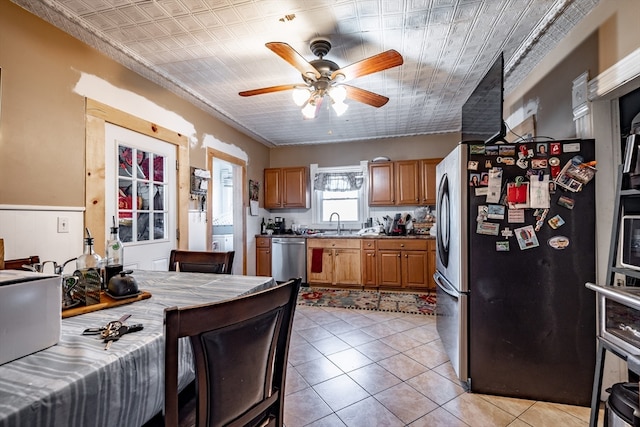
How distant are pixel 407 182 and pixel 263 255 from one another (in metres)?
2.63

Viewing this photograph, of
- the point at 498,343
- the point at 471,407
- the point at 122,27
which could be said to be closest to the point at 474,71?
the point at 498,343

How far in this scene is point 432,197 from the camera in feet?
14.6

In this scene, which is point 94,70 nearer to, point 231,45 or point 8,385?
point 231,45

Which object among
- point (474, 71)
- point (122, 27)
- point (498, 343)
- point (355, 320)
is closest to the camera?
point (498, 343)

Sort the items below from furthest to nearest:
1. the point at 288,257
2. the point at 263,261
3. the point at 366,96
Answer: the point at 263,261, the point at 288,257, the point at 366,96

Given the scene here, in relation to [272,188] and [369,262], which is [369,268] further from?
[272,188]

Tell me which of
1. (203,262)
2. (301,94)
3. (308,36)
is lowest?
(203,262)

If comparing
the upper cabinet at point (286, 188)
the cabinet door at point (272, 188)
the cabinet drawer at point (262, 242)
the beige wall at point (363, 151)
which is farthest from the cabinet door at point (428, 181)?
the cabinet drawer at point (262, 242)

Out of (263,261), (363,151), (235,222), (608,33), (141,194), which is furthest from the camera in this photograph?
(363,151)

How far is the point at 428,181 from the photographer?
14.6ft

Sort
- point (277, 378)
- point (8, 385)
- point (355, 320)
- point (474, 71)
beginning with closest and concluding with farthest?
point (8, 385)
point (277, 378)
point (474, 71)
point (355, 320)

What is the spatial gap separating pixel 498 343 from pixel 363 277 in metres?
2.56

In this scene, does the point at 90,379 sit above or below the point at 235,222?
below

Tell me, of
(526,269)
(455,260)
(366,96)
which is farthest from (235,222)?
(526,269)
